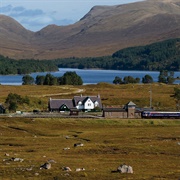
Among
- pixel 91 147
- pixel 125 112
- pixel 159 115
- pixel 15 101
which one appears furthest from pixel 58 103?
pixel 91 147

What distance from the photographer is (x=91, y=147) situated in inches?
2320

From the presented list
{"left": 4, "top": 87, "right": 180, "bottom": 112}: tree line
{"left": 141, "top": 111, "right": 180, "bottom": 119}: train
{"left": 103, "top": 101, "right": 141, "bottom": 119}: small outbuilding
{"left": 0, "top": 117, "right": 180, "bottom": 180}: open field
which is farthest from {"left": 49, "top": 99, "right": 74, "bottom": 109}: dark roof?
{"left": 141, "top": 111, "right": 180, "bottom": 119}: train

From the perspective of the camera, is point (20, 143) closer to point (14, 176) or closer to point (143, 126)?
point (14, 176)

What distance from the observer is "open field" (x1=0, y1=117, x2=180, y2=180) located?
4134cm

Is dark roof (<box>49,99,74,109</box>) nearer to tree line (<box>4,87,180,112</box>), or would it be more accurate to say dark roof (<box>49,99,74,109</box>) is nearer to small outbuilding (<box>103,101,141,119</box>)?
tree line (<box>4,87,180,112</box>)

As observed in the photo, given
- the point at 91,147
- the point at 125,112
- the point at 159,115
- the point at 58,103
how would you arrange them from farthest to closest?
the point at 58,103 → the point at 125,112 → the point at 159,115 → the point at 91,147

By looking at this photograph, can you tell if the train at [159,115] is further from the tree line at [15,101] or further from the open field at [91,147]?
the tree line at [15,101]

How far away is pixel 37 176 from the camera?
39531mm

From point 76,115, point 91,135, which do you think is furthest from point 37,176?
point 76,115

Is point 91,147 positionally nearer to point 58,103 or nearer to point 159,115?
point 159,115

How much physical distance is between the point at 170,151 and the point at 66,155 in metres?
11.5

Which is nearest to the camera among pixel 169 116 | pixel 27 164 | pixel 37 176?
pixel 37 176

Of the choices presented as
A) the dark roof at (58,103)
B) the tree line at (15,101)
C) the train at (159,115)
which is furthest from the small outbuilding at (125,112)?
the tree line at (15,101)

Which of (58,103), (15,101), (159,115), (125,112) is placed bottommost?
(159,115)
